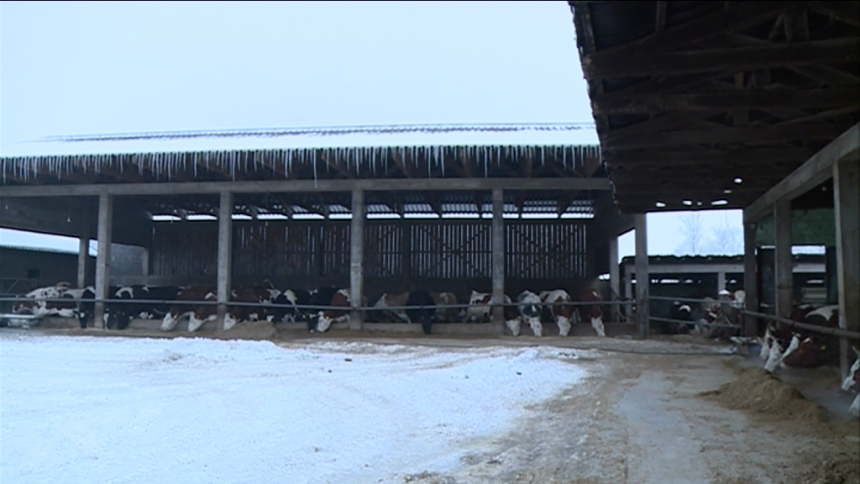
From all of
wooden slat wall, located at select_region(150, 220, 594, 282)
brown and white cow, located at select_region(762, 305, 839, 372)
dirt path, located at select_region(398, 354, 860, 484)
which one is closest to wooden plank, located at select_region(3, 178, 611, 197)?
wooden slat wall, located at select_region(150, 220, 594, 282)

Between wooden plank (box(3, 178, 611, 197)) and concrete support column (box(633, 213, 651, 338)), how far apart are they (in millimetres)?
1234

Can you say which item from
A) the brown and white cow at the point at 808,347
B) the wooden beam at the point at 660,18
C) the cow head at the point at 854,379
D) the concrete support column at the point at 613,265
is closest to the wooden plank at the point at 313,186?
the concrete support column at the point at 613,265

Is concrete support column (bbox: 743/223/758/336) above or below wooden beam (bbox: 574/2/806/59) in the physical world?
below

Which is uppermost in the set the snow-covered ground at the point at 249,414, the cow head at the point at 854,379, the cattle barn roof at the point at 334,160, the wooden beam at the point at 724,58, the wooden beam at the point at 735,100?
the cattle barn roof at the point at 334,160

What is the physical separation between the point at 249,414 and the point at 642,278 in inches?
442

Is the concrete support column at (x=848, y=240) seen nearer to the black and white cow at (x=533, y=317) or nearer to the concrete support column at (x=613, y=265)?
the black and white cow at (x=533, y=317)

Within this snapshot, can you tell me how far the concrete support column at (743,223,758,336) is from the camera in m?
13.0

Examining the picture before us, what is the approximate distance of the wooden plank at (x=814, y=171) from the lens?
6598mm

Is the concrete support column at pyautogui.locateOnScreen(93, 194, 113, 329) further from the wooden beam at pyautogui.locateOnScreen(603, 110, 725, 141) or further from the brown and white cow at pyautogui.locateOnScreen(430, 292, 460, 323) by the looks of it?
the wooden beam at pyautogui.locateOnScreen(603, 110, 725, 141)

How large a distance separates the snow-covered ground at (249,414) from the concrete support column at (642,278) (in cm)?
567

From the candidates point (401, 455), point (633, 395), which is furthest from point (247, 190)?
point (401, 455)

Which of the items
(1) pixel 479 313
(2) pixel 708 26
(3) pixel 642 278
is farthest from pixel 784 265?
(1) pixel 479 313

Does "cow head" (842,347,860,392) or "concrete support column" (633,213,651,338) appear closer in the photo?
"cow head" (842,347,860,392)

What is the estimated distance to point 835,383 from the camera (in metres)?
7.57
